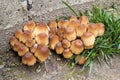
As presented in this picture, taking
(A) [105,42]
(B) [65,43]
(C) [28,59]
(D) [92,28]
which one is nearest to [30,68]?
(C) [28,59]

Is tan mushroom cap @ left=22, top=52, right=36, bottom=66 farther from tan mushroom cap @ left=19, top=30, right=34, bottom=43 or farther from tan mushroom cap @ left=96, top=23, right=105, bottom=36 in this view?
tan mushroom cap @ left=96, top=23, right=105, bottom=36

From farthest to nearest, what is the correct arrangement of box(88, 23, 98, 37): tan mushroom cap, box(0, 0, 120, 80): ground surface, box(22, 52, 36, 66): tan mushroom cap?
box(88, 23, 98, 37): tan mushroom cap
box(0, 0, 120, 80): ground surface
box(22, 52, 36, 66): tan mushroom cap

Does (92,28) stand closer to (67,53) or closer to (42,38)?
(67,53)

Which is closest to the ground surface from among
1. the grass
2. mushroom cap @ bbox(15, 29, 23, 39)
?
the grass

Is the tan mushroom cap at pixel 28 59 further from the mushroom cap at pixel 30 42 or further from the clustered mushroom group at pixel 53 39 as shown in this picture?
the mushroom cap at pixel 30 42

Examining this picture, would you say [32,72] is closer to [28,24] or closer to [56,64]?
[56,64]

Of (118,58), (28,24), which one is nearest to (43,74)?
(28,24)

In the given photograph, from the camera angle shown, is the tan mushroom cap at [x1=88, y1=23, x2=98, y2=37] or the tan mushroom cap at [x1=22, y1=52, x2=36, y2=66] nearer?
the tan mushroom cap at [x1=22, y1=52, x2=36, y2=66]

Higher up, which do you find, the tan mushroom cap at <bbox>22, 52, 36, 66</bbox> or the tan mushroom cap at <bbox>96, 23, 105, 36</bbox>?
the tan mushroom cap at <bbox>96, 23, 105, 36</bbox>
